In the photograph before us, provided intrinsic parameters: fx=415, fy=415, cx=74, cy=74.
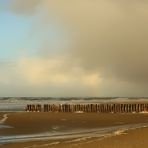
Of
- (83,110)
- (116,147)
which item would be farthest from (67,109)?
(116,147)

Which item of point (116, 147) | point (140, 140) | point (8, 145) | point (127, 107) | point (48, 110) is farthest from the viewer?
point (48, 110)

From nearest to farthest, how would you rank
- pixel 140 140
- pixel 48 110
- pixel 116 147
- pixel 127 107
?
pixel 116 147 → pixel 140 140 → pixel 127 107 → pixel 48 110

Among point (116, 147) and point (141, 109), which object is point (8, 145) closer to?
point (116, 147)

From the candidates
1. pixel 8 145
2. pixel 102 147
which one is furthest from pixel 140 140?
pixel 8 145

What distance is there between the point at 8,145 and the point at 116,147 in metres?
6.14

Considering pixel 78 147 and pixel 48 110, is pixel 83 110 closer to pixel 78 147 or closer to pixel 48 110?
pixel 48 110

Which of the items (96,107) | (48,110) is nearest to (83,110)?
(96,107)

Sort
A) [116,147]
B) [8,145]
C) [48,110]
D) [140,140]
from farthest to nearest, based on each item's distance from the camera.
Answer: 1. [48,110]
2. [8,145]
3. [140,140]
4. [116,147]

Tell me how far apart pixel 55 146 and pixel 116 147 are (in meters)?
3.18

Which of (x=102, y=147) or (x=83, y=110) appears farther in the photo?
(x=83, y=110)

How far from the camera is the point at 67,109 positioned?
57.7m

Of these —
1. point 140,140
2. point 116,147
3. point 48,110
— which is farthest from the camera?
point 48,110

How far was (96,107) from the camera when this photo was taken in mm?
56000

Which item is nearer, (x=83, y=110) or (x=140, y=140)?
(x=140, y=140)
